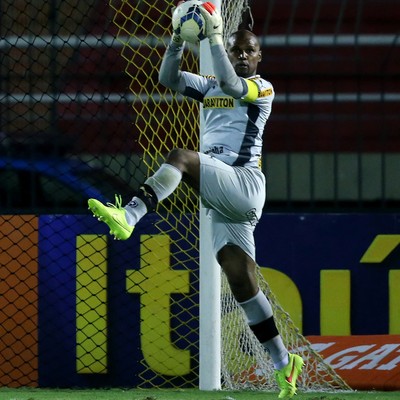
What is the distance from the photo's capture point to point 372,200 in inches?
344

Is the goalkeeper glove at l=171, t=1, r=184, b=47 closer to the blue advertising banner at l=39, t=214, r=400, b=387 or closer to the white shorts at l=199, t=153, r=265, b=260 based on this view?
the white shorts at l=199, t=153, r=265, b=260

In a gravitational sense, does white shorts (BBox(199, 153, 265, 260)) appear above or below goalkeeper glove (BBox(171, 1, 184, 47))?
below

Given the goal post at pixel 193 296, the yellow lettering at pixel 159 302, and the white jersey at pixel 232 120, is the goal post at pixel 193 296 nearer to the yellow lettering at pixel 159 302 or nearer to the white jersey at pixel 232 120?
the yellow lettering at pixel 159 302

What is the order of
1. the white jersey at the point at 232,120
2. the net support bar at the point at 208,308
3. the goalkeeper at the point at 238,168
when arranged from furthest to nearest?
the net support bar at the point at 208,308, the white jersey at the point at 232,120, the goalkeeper at the point at 238,168

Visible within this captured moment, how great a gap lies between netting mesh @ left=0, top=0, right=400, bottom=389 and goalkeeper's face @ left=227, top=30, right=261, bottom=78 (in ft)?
4.18

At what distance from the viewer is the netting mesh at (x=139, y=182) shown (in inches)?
338

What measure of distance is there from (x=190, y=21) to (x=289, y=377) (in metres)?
1.94

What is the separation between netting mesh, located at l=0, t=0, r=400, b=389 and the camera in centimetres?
859

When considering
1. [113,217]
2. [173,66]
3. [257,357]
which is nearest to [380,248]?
[257,357]

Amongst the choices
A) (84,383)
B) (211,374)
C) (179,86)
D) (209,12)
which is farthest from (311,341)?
(209,12)

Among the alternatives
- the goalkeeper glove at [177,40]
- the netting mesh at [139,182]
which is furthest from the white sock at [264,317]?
the goalkeeper glove at [177,40]

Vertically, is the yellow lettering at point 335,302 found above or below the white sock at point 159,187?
below

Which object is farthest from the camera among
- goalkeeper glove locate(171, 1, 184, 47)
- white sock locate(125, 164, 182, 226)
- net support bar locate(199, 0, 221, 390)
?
net support bar locate(199, 0, 221, 390)

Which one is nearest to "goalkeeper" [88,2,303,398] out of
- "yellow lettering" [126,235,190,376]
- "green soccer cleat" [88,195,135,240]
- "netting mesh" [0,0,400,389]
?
"green soccer cleat" [88,195,135,240]
